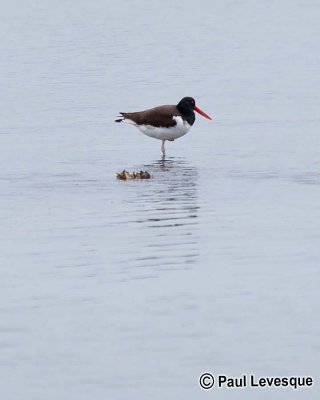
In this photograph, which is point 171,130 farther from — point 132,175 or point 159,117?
point 132,175

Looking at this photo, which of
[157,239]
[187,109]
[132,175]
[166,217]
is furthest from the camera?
[187,109]

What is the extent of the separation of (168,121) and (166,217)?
7.25 metres

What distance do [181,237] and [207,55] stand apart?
31472 mm

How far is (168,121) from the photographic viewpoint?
86.3 ft

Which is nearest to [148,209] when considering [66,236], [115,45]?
[66,236]

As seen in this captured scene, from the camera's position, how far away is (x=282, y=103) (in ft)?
111

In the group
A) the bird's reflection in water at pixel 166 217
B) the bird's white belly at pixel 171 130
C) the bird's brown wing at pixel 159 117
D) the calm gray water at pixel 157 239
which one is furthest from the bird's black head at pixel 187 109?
the bird's reflection in water at pixel 166 217

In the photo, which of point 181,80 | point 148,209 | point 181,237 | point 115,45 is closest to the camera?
point 181,237

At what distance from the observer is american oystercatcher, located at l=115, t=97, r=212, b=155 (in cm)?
2628

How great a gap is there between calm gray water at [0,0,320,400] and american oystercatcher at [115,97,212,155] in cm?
49

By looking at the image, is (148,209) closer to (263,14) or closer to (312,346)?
(312,346)

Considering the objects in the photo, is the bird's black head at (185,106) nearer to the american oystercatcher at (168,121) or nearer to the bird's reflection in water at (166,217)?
the american oystercatcher at (168,121)

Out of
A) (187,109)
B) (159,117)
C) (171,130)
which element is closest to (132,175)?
(171,130)

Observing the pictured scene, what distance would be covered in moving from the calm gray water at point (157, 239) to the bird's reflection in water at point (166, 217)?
1.5 inches
